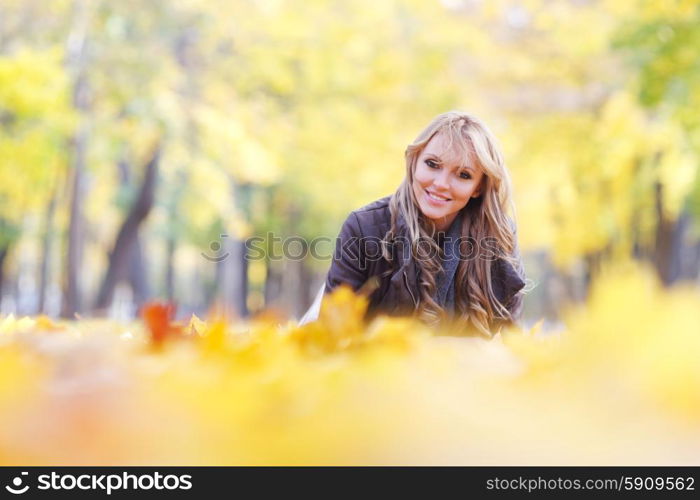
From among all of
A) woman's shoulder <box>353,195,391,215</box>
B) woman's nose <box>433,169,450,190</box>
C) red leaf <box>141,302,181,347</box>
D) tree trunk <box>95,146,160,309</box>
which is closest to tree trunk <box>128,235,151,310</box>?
tree trunk <box>95,146,160,309</box>

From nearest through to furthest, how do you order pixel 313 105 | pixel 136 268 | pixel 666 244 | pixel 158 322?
pixel 158 322 < pixel 313 105 < pixel 666 244 < pixel 136 268

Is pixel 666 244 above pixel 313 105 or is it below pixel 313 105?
below

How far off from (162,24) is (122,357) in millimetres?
15918

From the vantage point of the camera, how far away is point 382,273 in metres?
2.72

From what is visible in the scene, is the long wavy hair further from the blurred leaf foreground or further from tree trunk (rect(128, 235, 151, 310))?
tree trunk (rect(128, 235, 151, 310))

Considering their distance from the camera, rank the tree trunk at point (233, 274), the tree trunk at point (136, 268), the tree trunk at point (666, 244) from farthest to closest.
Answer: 1. the tree trunk at point (136, 268)
2. the tree trunk at point (233, 274)
3. the tree trunk at point (666, 244)

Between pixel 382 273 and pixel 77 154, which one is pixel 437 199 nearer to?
pixel 382 273

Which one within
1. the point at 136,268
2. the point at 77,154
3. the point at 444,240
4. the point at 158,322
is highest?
the point at 136,268

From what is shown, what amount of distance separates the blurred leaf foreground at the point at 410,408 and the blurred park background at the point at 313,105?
37.3ft

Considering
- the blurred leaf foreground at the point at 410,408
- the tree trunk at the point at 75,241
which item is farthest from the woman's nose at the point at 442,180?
the tree trunk at the point at 75,241

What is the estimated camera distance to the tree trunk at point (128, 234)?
1784cm

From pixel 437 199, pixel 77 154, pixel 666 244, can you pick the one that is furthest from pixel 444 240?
pixel 666 244

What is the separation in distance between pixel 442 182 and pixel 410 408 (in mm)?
2320

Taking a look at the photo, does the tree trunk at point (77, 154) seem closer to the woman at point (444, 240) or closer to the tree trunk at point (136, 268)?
the tree trunk at point (136, 268)
